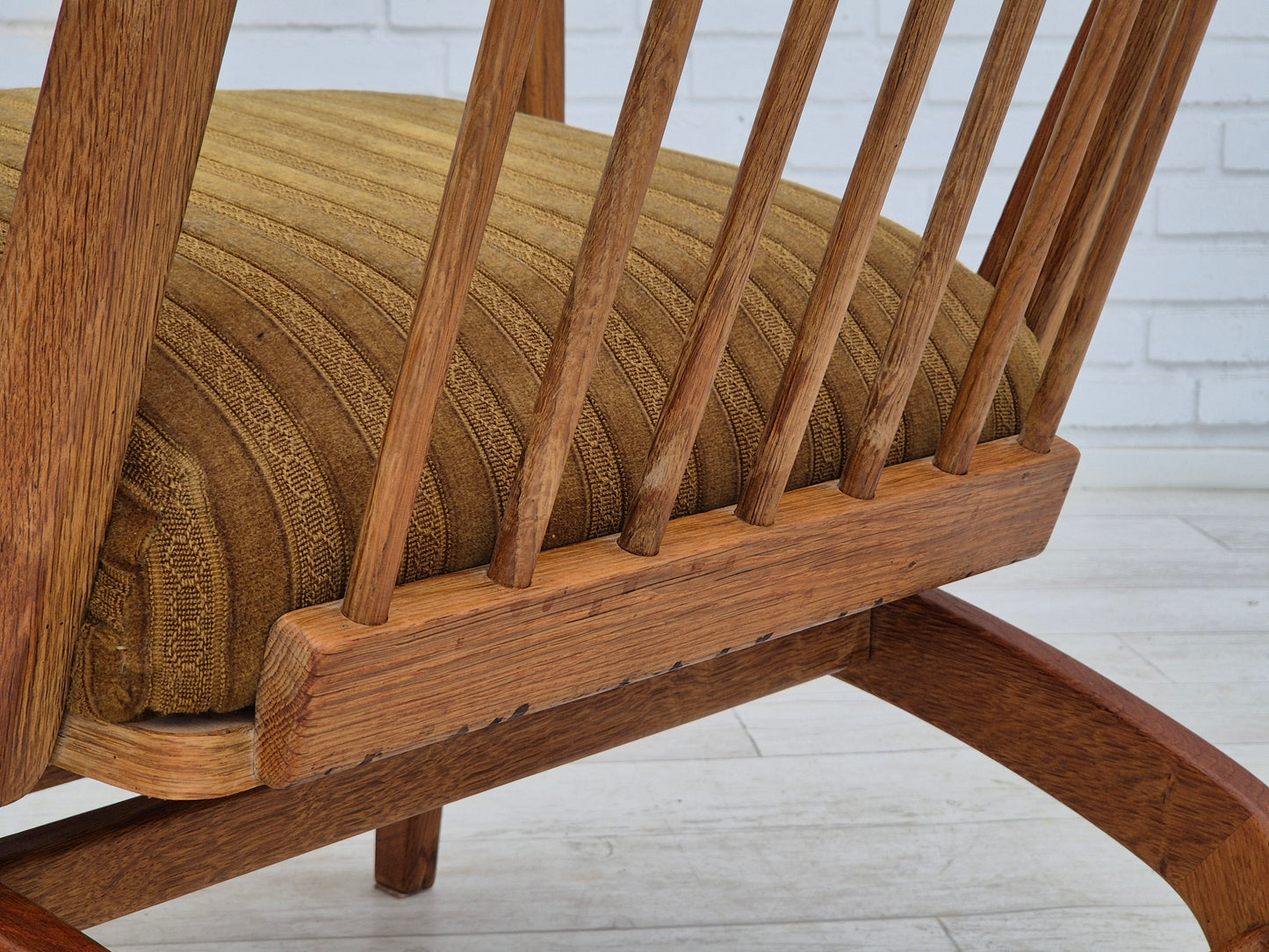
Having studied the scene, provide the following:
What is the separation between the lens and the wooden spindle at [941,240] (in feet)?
1.38

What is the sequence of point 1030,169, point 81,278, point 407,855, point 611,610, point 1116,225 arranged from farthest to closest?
point 407,855 → point 1030,169 → point 1116,225 → point 611,610 → point 81,278

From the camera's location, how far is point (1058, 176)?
1.51ft

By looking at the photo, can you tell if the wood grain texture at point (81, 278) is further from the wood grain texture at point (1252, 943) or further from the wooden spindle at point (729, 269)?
the wood grain texture at point (1252, 943)

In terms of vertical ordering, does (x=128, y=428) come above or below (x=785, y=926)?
above

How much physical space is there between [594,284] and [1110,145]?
24 cm

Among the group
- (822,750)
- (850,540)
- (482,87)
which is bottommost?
(822,750)

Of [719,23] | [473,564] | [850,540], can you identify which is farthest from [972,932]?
[719,23]

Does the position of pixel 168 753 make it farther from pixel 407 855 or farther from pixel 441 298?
pixel 407 855

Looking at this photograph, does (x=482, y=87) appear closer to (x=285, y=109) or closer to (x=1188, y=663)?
(x=285, y=109)

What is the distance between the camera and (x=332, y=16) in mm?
1500

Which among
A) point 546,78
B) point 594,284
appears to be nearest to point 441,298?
point 594,284

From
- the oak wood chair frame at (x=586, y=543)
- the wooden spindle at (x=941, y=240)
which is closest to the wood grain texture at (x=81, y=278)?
the oak wood chair frame at (x=586, y=543)

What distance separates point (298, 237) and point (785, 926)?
2.02ft

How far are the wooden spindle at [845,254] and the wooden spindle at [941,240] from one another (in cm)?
3
